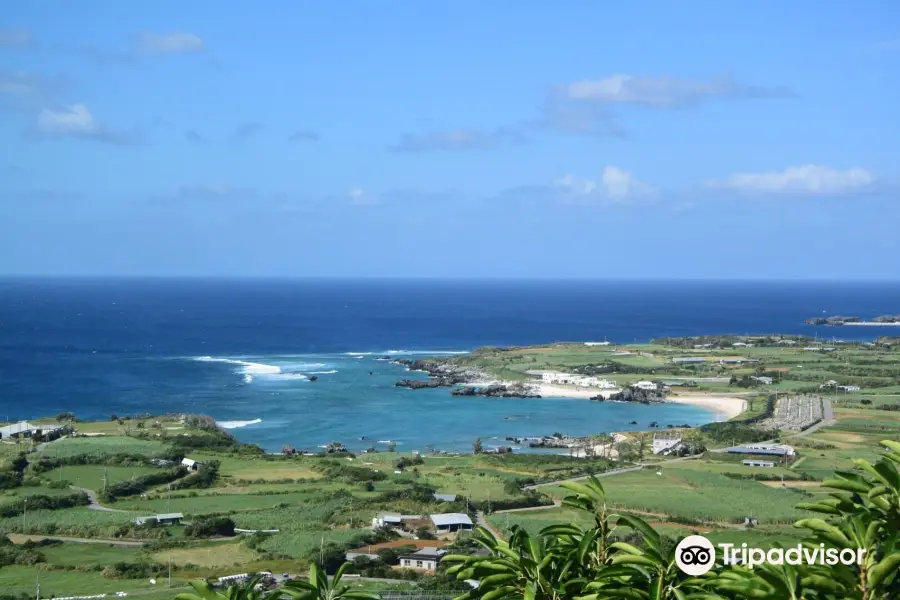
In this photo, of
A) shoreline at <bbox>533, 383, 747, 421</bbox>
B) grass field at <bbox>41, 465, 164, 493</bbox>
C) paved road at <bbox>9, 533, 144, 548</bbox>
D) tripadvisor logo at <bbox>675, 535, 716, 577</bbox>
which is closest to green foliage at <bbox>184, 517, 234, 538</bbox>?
paved road at <bbox>9, 533, 144, 548</bbox>

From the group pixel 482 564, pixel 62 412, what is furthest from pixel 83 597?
pixel 62 412

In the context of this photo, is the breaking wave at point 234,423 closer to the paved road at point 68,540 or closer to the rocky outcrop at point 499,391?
the rocky outcrop at point 499,391

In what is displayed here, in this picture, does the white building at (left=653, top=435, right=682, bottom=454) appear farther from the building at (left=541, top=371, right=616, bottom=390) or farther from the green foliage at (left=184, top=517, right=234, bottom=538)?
the green foliage at (left=184, top=517, right=234, bottom=538)

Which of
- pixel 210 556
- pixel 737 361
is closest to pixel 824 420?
pixel 737 361

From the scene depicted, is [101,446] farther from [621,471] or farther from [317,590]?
[317,590]

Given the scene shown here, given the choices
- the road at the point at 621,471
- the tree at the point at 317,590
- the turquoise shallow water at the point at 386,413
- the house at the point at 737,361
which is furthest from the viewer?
the house at the point at 737,361

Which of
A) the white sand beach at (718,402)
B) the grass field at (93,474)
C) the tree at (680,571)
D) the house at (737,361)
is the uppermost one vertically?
the tree at (680,571)

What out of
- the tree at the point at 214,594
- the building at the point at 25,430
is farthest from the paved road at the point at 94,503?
the tree at the point at 214,594
